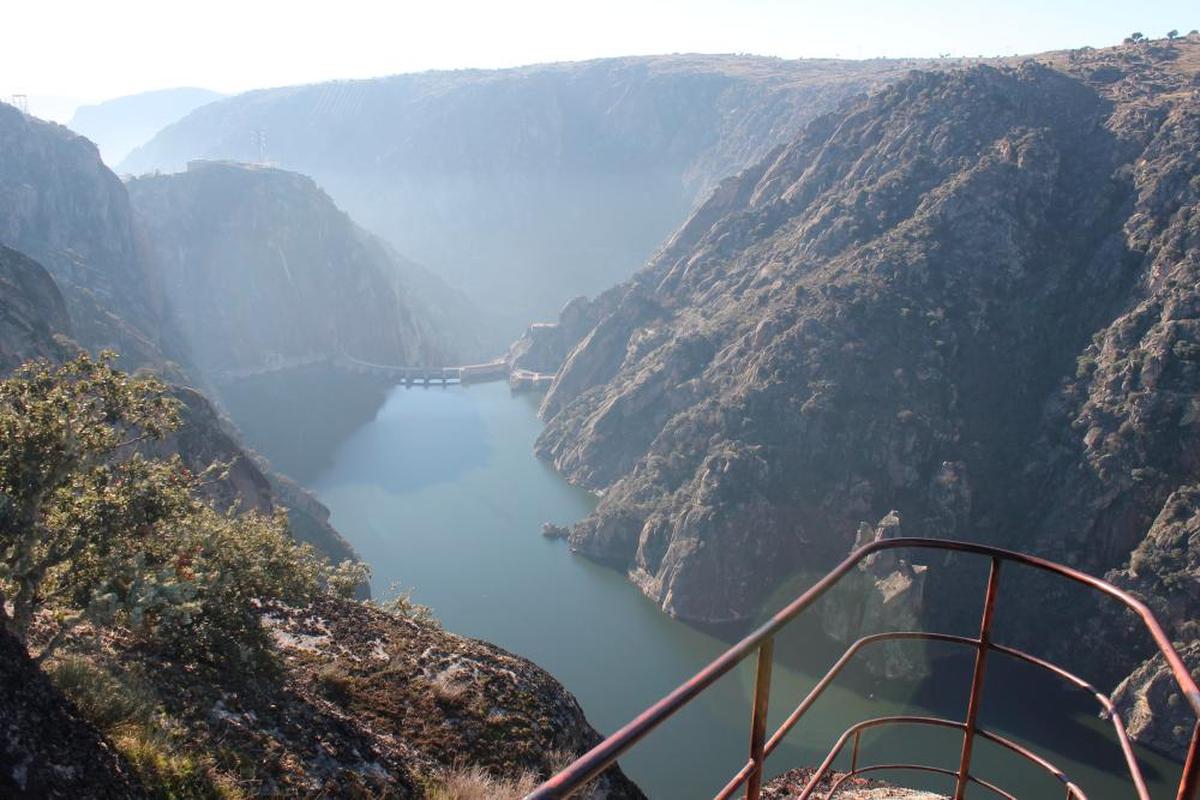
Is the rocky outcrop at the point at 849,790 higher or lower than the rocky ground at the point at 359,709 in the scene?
lower

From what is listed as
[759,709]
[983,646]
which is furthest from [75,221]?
[759,709]

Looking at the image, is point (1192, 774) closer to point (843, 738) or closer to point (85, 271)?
point (843, 738)

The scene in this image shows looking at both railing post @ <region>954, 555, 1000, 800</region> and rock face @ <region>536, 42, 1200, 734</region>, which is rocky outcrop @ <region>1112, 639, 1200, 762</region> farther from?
railing post @ <region>954, 555, 1000, 800</region>

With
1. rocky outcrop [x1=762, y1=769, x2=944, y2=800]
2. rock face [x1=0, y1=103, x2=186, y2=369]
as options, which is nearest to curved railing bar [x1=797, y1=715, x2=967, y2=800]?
rocky outcrop [x1=762, y1=769, x2=944, y2=800]

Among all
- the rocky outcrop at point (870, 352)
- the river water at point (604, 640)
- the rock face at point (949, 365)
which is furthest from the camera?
the rocky outcrop at point (870, 352)

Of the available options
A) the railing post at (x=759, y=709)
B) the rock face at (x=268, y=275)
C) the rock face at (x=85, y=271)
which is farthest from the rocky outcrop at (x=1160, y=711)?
the rock face at (x=268, y=275)

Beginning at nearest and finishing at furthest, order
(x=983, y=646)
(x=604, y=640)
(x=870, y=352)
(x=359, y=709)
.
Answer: (x=983, y=646) → (x=359, y=709) → (x=604, y=640) → (x=870, y=352)

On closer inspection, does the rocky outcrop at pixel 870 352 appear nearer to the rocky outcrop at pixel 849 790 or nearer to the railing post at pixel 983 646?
the rocky outcrop at pixel 849 790
